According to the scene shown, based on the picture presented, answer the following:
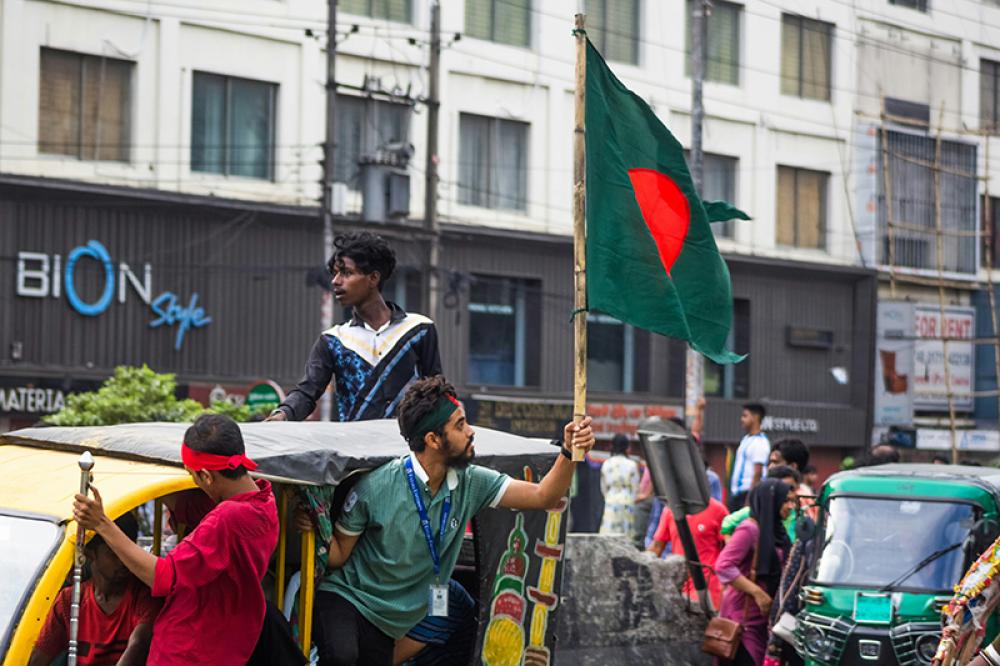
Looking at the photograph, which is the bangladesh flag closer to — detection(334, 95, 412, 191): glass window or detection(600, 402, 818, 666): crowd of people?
detection(600, 402, 818, 666): crowd of people

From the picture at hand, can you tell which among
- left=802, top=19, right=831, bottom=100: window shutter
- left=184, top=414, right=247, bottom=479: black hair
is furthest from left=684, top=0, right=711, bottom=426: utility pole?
left=184, top=414, right=247, bottom=479: black hair

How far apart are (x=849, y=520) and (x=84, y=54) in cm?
1845

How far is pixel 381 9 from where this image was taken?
30.5m

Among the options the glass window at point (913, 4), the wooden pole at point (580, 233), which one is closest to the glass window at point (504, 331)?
the glass window at point (913, 4)

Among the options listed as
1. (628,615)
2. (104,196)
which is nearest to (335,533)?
(628,615)

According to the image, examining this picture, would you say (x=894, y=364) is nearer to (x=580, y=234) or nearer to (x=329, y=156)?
(x=329, y=156)

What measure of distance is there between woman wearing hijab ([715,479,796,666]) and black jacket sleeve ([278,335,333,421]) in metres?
4.75

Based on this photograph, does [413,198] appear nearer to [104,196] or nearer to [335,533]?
[104,196]

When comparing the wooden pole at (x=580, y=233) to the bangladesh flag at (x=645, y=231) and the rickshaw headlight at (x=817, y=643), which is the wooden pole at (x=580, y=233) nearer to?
the bangladesh flag at (x=645, y=231)

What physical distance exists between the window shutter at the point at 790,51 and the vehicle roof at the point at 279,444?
30861 millimetres

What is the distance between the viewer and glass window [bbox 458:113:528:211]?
31.7m

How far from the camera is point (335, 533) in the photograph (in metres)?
6.67

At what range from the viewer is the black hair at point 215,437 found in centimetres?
572

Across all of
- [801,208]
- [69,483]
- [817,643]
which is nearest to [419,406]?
[69,483]
